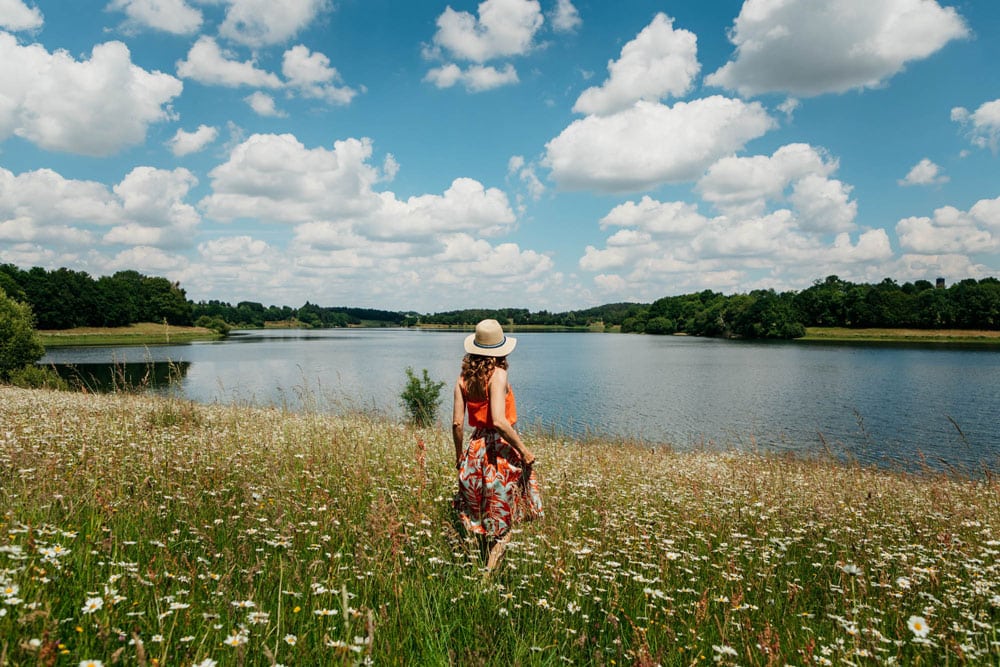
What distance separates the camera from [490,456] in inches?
198

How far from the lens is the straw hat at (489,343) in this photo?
5.10 metres

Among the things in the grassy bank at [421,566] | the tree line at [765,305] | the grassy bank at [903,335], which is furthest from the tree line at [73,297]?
the grassy bank at [903,335]

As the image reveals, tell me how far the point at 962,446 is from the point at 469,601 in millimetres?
28477

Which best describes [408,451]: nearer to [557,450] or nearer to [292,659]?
[557,450]

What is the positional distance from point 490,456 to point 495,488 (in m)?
0.30

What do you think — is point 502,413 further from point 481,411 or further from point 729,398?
point 729,398

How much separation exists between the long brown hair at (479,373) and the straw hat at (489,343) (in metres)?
0.05

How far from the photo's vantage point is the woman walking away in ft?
16.1

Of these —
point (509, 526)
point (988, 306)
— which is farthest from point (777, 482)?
point (988, 306)

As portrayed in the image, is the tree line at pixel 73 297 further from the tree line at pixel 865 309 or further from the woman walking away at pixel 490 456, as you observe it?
the woman walking away at pixel 490 456

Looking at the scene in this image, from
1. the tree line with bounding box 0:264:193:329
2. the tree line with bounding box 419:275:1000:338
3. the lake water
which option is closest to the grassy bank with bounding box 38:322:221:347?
the tree line with bounding box 0:264:193:329

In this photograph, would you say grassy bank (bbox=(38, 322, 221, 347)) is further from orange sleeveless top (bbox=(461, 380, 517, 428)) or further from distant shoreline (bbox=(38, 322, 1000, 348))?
orange sleeveless top (bbox=(461, 380, 517, 428))

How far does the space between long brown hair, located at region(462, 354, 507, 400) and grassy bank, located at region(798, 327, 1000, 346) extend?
428 ft

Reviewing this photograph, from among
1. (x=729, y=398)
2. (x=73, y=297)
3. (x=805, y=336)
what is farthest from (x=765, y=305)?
(x=73, y=297)
